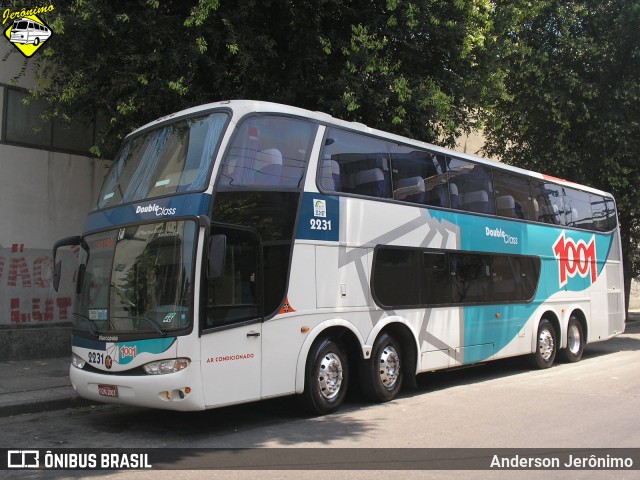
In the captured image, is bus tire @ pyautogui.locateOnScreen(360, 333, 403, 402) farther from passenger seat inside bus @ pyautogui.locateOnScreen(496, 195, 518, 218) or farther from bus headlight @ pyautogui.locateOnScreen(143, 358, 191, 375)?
passenger seat inside bus @ pyautogui.locateOnScreen(496, 195, 518, 218)

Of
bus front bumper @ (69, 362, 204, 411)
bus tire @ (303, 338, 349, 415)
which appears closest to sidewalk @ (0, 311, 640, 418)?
bus front bumper @ (69, 362, 204, 411)

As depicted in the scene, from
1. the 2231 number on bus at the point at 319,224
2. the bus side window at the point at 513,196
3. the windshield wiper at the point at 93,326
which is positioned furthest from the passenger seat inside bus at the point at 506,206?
the windshield wiper at the point at 93,326

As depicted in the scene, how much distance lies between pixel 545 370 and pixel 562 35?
1071 cm

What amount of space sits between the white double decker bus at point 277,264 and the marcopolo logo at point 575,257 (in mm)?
2732

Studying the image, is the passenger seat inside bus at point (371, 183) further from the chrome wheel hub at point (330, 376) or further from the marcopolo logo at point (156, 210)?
the marcopolo logo at point (156, 210)

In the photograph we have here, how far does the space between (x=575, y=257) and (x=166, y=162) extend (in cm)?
988

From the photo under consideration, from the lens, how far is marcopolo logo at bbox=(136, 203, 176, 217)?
6.84m

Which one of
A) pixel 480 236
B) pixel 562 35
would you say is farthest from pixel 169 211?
pixel 562 35

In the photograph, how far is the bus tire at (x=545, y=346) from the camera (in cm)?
1244

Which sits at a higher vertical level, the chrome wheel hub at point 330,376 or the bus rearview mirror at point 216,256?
the bus rearview mirror at point 216,256

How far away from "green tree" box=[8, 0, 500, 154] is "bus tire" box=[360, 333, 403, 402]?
4010 mm

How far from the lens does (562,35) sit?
17984 mm

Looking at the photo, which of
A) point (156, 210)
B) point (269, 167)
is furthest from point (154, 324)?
point (269, 167)

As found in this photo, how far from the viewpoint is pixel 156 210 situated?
6.96 meters
